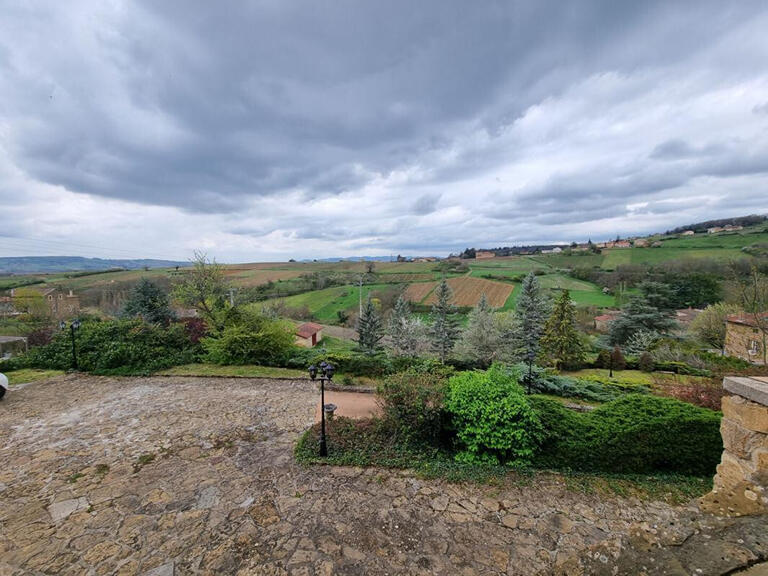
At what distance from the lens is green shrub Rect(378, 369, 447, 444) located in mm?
5664

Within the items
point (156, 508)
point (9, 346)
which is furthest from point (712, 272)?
point (9, 346)

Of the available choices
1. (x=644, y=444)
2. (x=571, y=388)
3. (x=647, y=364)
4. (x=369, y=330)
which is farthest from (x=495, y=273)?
(x=644, y=444)

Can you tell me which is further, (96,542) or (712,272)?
(712,272)

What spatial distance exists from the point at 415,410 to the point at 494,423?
1435mm

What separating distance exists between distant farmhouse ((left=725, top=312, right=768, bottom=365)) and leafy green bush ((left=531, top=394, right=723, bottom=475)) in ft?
56.9

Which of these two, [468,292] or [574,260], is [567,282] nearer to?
[468,292]

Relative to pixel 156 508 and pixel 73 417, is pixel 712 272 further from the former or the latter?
pixel 73 417

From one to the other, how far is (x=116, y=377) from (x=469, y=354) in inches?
729

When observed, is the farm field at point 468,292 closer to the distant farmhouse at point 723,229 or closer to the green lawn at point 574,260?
the green lawn at point 574,260

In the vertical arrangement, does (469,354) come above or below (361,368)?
below

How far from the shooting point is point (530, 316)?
1877 cm

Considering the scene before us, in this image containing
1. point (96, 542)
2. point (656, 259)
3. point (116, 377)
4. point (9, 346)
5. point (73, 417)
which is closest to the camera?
point (96, 542)

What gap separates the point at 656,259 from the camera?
1614 inches

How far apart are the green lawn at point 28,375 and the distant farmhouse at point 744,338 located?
31.2 metres
